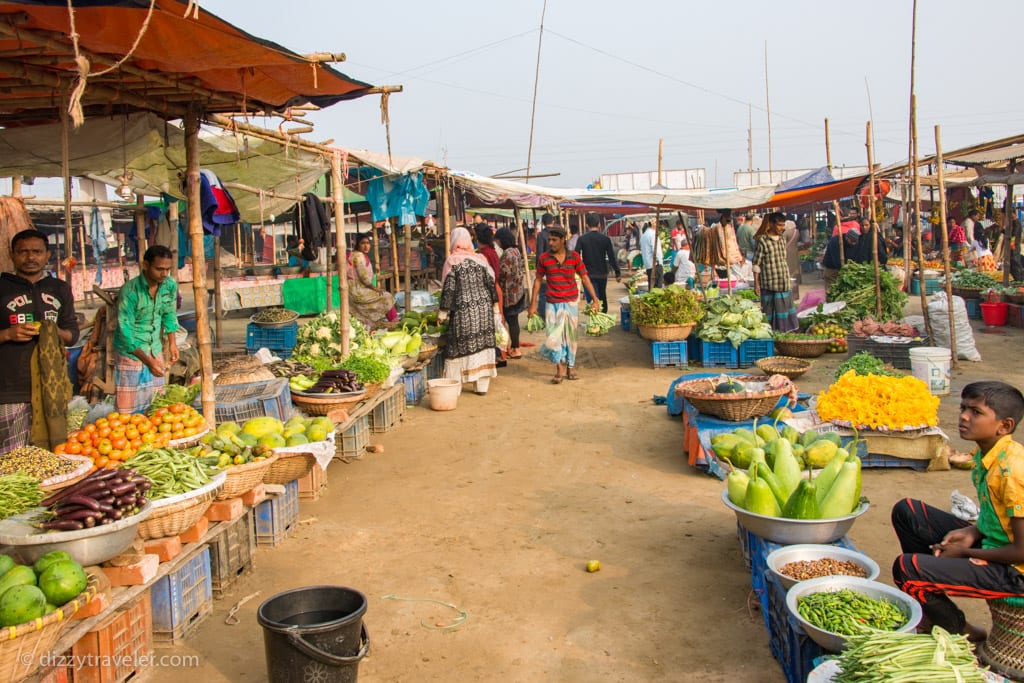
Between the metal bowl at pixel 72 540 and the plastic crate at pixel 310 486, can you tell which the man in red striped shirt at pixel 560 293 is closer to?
the plastic crate at pixel 310 486

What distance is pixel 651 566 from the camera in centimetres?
508

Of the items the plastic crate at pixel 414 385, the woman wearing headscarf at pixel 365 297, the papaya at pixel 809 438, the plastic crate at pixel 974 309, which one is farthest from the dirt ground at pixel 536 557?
the plastic crate at pixel 974 309

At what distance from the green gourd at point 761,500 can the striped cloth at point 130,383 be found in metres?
4.56

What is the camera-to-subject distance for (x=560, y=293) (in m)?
10.4

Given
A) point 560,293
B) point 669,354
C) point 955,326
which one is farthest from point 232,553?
point 955,326

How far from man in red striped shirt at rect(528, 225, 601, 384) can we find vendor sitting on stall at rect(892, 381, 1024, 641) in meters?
6.80

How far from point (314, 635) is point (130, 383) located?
3668mm

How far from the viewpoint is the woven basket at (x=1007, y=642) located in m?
3.37

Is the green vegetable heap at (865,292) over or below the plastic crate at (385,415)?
over

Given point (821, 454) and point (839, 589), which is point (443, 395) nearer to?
point (821, 454)

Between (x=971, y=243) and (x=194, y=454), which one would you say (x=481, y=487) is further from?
(x=971, y=243)

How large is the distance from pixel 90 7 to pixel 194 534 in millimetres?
2626

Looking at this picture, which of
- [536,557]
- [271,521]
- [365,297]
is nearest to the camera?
[536,557]

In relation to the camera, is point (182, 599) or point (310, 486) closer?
point (182, 599)
